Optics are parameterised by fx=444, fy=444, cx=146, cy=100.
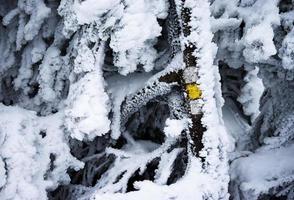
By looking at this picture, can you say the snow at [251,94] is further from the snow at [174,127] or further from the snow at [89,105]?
the snow at [89,105]

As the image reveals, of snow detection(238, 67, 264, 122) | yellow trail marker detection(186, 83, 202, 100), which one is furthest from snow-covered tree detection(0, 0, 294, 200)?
snow detection(238, 67, 264, 122)

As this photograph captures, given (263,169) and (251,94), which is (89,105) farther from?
(251,94)

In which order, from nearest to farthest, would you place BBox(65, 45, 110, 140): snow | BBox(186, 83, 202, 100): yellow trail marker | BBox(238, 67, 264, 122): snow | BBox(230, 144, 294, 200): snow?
BBox(186, 83, 202, 100): yellow trail marker < BBox(65, 45, 110, 140): snow < BBox(230, 144, 294, 200): snow < BBox(238, 67, 264, 122): snow

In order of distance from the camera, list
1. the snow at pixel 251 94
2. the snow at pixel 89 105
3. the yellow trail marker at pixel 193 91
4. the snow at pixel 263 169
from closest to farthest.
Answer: the yellow trail marker at pixel 193 91, the snow at pixel 89 105, the snow at pixel 263 169, the snow at pixel 251 94

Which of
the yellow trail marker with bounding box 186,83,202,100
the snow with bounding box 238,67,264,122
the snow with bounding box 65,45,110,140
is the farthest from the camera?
the snow with bounding box 238,67,264,122

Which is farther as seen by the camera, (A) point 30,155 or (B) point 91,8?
(A) point 30,155

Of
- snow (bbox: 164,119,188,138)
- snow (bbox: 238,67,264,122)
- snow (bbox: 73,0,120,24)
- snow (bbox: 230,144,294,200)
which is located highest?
snow (bbox: 73,0,120,24)

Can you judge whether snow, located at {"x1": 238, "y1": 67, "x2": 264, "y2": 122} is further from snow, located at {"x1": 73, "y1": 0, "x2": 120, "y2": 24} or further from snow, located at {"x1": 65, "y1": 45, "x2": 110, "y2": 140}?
snow, located at {"x1": 73, "y1": 0, "x2": 120, "y2": 24}

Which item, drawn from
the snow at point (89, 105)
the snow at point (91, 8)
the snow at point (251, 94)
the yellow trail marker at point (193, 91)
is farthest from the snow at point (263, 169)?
the snow at point (91, 8)

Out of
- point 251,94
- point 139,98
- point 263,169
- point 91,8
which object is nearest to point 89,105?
point 139,98
